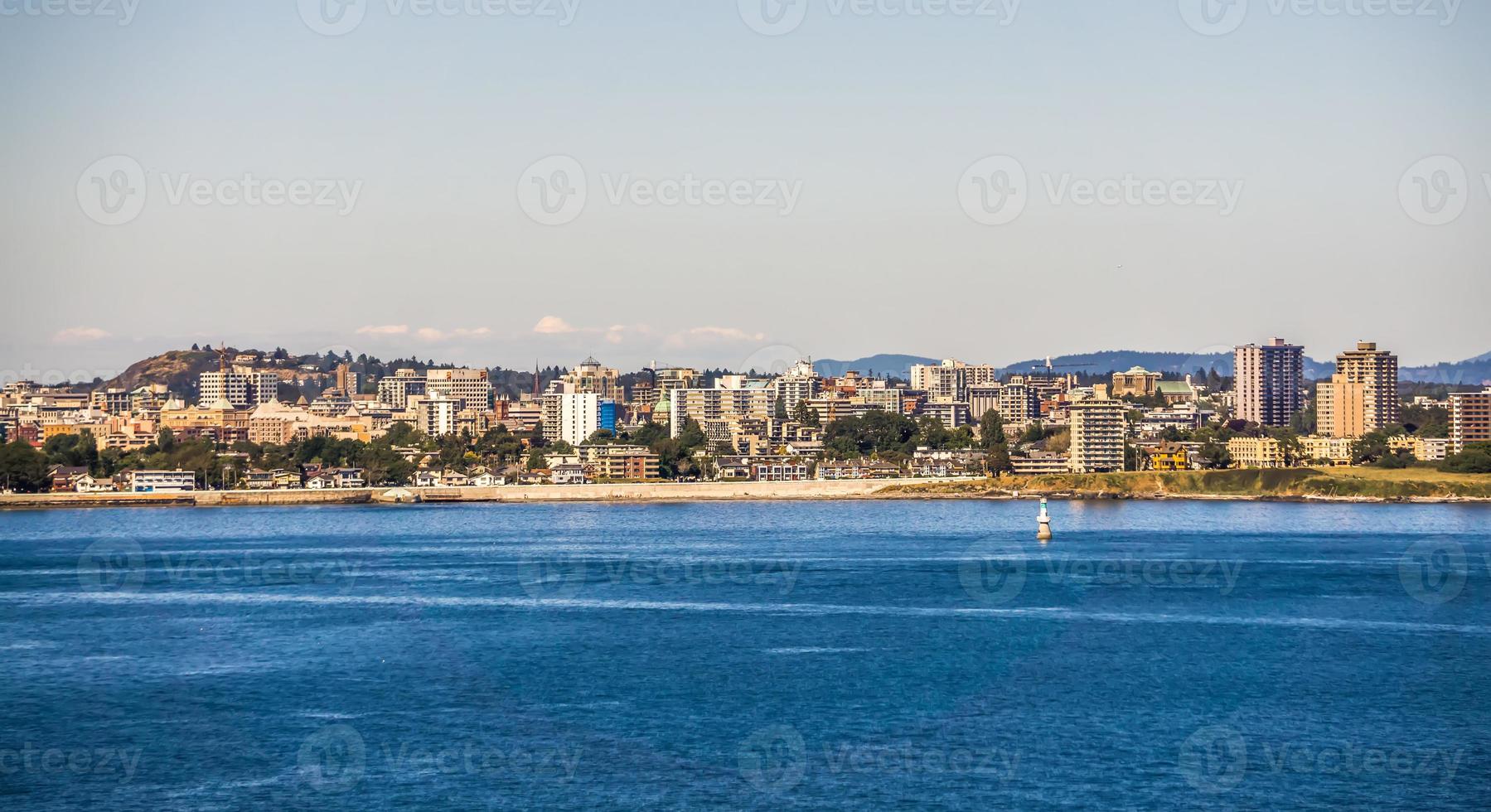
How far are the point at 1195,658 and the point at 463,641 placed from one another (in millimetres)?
9119

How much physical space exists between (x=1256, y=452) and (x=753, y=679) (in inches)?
2408

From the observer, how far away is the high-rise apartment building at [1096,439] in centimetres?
6919

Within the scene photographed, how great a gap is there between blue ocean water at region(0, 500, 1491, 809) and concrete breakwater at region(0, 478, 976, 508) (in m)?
27.7

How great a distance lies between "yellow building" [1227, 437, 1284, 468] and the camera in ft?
243

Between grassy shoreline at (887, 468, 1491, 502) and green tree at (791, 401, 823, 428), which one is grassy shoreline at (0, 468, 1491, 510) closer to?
grassy shoreline at (887, 468, 1491, 502)

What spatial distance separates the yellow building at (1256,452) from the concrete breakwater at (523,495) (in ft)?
51.5

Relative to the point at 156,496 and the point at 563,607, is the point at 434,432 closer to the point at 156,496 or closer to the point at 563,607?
the point at 156,496

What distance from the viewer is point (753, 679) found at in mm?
18141

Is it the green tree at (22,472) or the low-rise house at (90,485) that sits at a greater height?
the green tree at (22,472)

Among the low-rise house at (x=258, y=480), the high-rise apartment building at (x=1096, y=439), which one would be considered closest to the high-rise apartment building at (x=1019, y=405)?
the high-rise apartment building at (x=1096, y=439)

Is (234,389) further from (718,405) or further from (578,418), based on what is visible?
(718,405)

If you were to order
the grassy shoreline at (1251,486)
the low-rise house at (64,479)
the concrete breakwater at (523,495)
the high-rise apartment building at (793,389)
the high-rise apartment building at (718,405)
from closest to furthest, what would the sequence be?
1. the grassy shoreline at (1251,486)
2. the concrete breakwater at (523,495)
3. the low-rise house at (64,479)
4. the high-rise apartment building at (718,405)
5. the high-rise apartment building at (793,389)

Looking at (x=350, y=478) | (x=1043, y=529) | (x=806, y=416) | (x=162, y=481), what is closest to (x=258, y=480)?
(x=350, y=478)

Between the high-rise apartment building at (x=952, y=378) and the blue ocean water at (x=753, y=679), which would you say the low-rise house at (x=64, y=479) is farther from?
the high-rise apartment building at (x=952, y=378)
